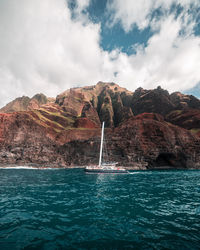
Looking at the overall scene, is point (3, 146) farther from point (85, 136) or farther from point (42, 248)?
point (42, 248)

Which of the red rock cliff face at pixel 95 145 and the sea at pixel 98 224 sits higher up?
the red rock cliff face at pixel 95 145

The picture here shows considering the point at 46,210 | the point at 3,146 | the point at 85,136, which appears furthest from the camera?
the point at 85,136

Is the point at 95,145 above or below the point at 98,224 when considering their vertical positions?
above

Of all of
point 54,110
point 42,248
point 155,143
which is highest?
point 54,110

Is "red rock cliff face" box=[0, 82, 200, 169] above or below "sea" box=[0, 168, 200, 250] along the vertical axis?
above

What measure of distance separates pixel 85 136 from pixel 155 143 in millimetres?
46180

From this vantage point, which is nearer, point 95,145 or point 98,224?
point 98,224

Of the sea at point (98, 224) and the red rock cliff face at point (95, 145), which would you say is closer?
the sea at point (98, 224)

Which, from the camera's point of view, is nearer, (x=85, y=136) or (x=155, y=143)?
(x=155, y=143)

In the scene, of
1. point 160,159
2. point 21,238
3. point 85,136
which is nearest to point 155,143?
point 160,159

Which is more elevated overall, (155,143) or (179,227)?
(155,143)

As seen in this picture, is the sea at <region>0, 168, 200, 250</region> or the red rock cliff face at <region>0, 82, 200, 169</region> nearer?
the sea at <region>0, 168, 200, 250</region>

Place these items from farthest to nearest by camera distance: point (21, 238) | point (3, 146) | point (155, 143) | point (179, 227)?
point (155, 143), point (3, 146), point (179, 227), point (21, 238)

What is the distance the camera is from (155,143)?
291 feet
